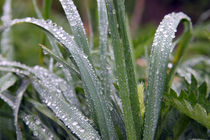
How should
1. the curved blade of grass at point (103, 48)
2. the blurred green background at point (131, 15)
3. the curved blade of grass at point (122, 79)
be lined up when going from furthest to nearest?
the blurred green background at point (131, 15) < the curved blade of grass at point (103, 48) < the curved blade of grass at point (122, 79)

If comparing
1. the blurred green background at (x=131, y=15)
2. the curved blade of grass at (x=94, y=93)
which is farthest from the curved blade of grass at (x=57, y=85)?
the blurred green background at (x=131, y=15)

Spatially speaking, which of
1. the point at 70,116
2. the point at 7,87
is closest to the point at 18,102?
the point at 7,87

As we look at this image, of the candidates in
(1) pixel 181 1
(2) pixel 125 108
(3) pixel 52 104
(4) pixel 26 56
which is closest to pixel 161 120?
(2) pixel 125 108

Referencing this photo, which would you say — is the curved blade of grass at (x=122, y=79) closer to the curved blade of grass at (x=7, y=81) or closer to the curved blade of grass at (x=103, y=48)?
the curved blade of grass at (x=103, y=48)

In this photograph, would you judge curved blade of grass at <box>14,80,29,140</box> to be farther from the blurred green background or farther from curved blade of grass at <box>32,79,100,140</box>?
the blurred green background

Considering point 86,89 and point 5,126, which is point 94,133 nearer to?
point 86,89

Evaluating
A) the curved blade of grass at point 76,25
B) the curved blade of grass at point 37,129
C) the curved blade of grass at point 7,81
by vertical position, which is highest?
the curved blade of grass at point 76,25
